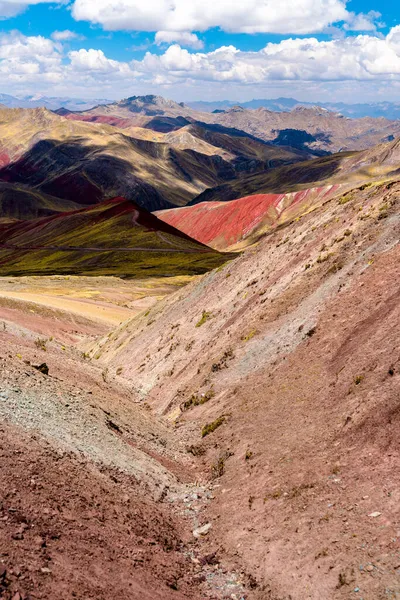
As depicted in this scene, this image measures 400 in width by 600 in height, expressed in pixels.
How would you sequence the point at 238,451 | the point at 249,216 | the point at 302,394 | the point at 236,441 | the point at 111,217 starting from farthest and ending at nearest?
1. the point at 249,216
2. the point at 111,217
3. the point at 302,394
4. the point at 236,441
5. the point at 238,451

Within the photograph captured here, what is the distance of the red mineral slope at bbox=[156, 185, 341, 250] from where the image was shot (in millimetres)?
171250

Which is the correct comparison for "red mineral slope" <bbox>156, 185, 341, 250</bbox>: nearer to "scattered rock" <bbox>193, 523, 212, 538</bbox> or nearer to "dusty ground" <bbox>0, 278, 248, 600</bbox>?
"dusty ground" <bbox>0, 278, 248, 600</bbox>

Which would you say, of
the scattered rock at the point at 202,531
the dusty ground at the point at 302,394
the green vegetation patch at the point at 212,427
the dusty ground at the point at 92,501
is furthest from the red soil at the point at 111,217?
the scattered rock at the point at 202,531

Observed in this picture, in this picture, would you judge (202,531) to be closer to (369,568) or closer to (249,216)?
(369,568)

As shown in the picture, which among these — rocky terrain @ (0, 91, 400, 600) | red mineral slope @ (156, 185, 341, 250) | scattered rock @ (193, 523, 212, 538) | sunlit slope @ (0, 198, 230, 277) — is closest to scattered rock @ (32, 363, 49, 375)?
rocky terrain @ (0, 91, 400, 600)

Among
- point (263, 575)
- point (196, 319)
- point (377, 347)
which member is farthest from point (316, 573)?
point (196, 319)

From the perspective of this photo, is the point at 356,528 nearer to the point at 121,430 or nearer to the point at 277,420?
the point at 277,420

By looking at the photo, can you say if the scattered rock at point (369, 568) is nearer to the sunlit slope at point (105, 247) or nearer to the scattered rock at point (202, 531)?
the scattered rock at point (202, 531)

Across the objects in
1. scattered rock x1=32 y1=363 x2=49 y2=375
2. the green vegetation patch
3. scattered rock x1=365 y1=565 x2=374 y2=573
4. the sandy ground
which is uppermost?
scattered rock x1=32 y1=363 x2=49 y2=375

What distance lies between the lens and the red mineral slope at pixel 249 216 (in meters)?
171

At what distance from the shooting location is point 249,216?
177 metres

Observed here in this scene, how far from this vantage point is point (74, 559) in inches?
474

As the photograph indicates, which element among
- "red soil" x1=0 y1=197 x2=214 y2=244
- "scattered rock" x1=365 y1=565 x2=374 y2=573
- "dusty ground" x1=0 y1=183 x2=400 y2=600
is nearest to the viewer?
"scattered rock" x1=365 y1=565 x2=374 y2=573

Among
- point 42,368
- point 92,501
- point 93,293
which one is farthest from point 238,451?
point 93,293
